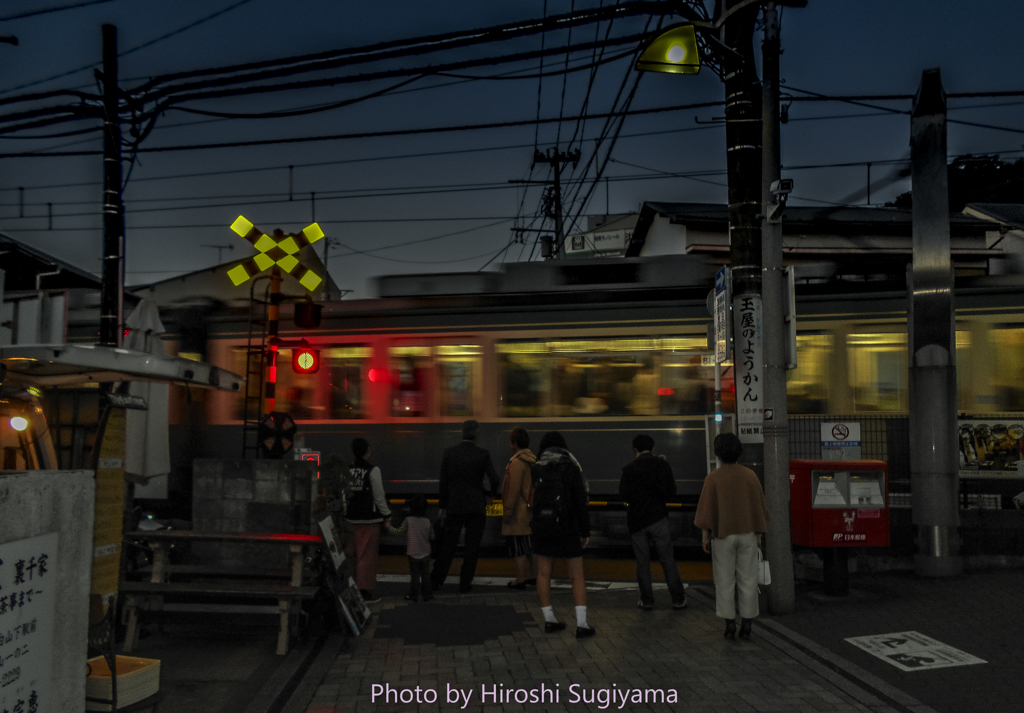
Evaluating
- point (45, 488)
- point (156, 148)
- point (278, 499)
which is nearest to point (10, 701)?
point (45, 488)

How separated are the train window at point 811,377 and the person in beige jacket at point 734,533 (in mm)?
4058

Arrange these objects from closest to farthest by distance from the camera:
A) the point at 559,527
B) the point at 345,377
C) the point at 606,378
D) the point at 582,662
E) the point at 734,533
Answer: the point at 582,662, the point at 734,533, the point at 559,527, the point at 606,378, the point at 345,377

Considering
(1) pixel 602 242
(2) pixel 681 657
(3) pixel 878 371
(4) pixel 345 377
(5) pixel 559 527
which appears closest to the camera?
(2) pixel 681 657

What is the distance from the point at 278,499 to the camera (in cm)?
722

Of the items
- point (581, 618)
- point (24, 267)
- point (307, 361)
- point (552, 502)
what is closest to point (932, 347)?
point (552, 502)

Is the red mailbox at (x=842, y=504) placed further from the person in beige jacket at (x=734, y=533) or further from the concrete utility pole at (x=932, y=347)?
the concrete utility pole at (x=932, y=347)

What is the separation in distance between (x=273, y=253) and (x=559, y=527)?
5.68 metres

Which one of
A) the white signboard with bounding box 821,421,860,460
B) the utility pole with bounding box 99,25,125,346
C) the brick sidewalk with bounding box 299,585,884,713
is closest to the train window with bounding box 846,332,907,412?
the white signboard with bounding box 821,421,860,460

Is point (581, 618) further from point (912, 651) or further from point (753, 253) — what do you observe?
point (753, 253)

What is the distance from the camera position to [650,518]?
766 centimetres

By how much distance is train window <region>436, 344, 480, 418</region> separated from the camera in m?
10.8

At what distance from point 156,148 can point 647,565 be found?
30.8 feet

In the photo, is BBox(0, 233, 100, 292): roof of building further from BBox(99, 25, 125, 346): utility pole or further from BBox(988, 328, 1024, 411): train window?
BBox(988, 328, 1024, 411): train window

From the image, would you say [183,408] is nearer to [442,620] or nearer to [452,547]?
[452,547]
